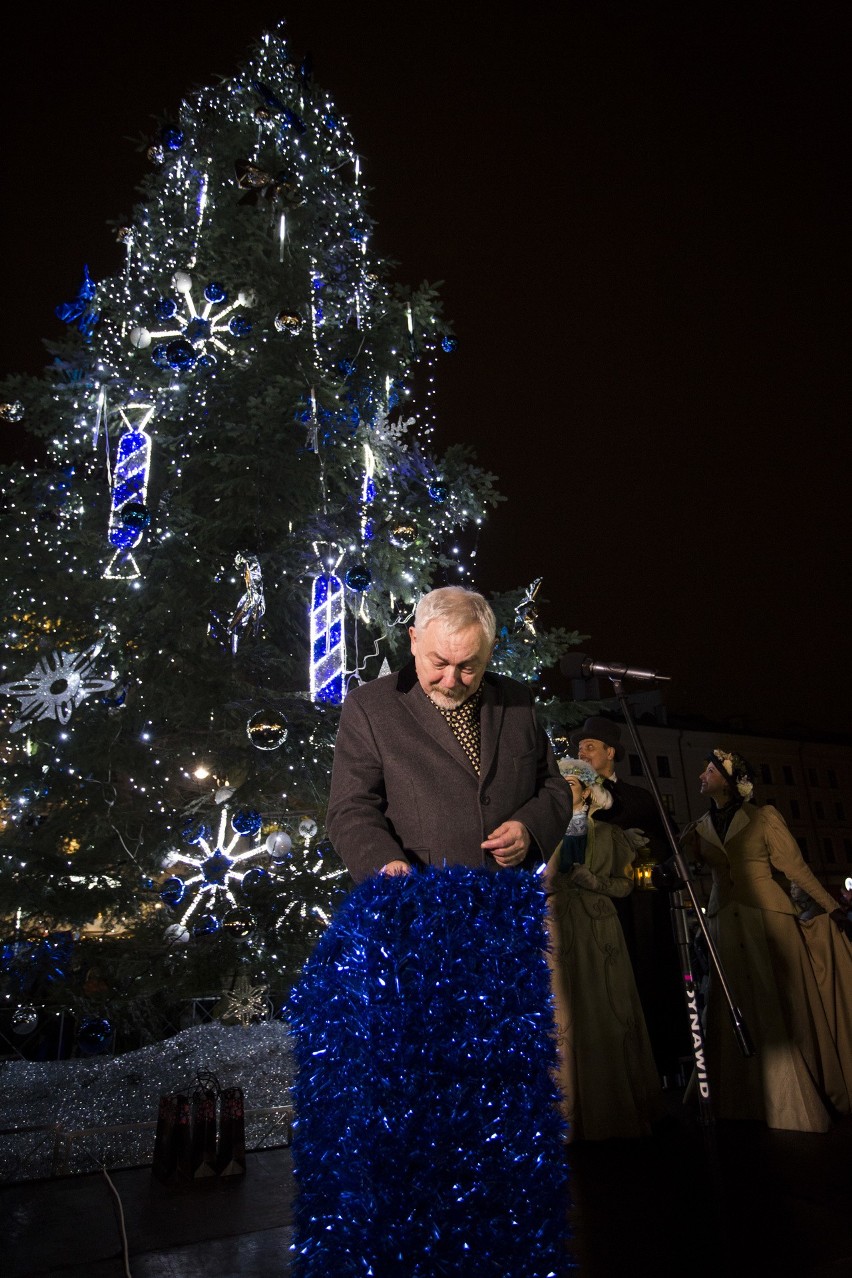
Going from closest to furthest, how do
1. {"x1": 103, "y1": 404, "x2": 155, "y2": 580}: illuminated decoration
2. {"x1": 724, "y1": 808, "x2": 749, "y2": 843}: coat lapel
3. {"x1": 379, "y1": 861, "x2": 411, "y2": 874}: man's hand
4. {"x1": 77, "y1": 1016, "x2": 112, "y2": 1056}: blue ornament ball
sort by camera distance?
{"x1": 379, "y1": 861, "x2": 411, "y2": 874}: man's hand
{"x1": 77, "y1": 1016, "x2": 112, "y2": 1056}: blue ornament ball
{"x1": 724, "y1": 808, "x2": 749, "y2": 843}: coat lapel
{"x1": 103, "y1": 404, "x2": 155, "y2": 580}: illuminated decoration

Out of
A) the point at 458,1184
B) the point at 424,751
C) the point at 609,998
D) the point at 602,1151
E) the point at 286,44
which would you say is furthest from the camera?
the point at 286,44

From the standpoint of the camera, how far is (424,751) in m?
2.37

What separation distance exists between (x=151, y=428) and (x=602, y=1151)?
5589 millimetres

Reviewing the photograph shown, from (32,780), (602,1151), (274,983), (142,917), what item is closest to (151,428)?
(32,780)

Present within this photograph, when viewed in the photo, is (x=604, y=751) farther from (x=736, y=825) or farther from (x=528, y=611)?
(x=528, y=611)

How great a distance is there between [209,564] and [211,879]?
2.12 meters

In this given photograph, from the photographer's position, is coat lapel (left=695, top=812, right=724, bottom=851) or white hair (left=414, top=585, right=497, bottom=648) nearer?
white hair (left=414, top=585, right=497, bottom=648)

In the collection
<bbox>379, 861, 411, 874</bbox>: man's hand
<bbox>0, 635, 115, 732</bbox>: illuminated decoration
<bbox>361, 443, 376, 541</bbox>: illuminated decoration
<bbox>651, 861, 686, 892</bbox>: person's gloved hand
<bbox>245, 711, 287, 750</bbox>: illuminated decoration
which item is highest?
<bbox>361, 443, 376, 541</bbox>: illuminated decoration

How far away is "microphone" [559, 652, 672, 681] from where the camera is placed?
155 inches

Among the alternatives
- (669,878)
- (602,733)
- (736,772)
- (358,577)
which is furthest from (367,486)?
(669,878)

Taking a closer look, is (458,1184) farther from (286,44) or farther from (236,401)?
(286,44)

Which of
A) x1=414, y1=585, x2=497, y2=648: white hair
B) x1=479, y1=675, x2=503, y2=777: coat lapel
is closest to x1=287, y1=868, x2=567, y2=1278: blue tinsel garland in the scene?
x1=479, y1=675, x2=503, y2=777: coat lapel

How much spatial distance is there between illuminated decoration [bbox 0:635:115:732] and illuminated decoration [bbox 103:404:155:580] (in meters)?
0.60

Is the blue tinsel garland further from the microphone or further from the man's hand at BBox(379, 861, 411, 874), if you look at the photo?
the microphone
